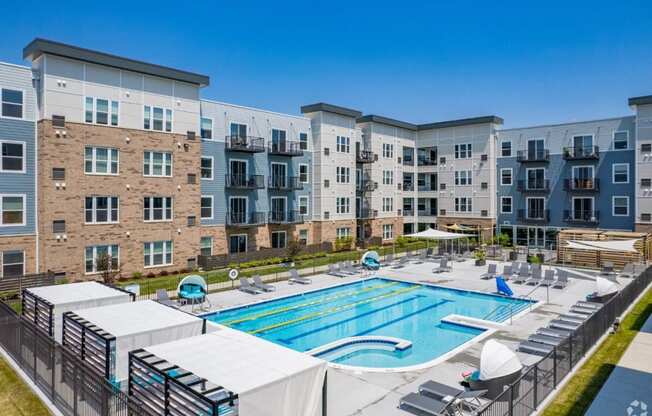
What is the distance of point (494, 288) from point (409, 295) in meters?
4.53

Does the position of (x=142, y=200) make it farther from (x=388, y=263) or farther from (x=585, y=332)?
(x=585, y=332)

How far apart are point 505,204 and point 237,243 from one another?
25.7 m

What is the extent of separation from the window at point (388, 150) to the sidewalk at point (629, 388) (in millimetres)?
32442

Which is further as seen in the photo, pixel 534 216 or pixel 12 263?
pixel 534 216

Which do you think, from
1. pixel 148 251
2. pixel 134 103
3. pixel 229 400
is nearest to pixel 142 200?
pixel 148 251

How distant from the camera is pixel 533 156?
39.5m

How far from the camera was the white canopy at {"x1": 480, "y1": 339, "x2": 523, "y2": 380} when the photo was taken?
9.46 meters

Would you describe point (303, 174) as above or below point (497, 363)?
above

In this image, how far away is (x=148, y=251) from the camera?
26.5 metres

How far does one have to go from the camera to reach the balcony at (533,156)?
128ft

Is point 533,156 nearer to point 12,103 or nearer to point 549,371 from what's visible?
point 549,371

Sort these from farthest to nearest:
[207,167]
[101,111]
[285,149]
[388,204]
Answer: [388,204]
[285,149]
[207,167]
[101,111]

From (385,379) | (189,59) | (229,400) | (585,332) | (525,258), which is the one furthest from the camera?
(525,258)

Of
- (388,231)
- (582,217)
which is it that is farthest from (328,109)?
(582,217)
